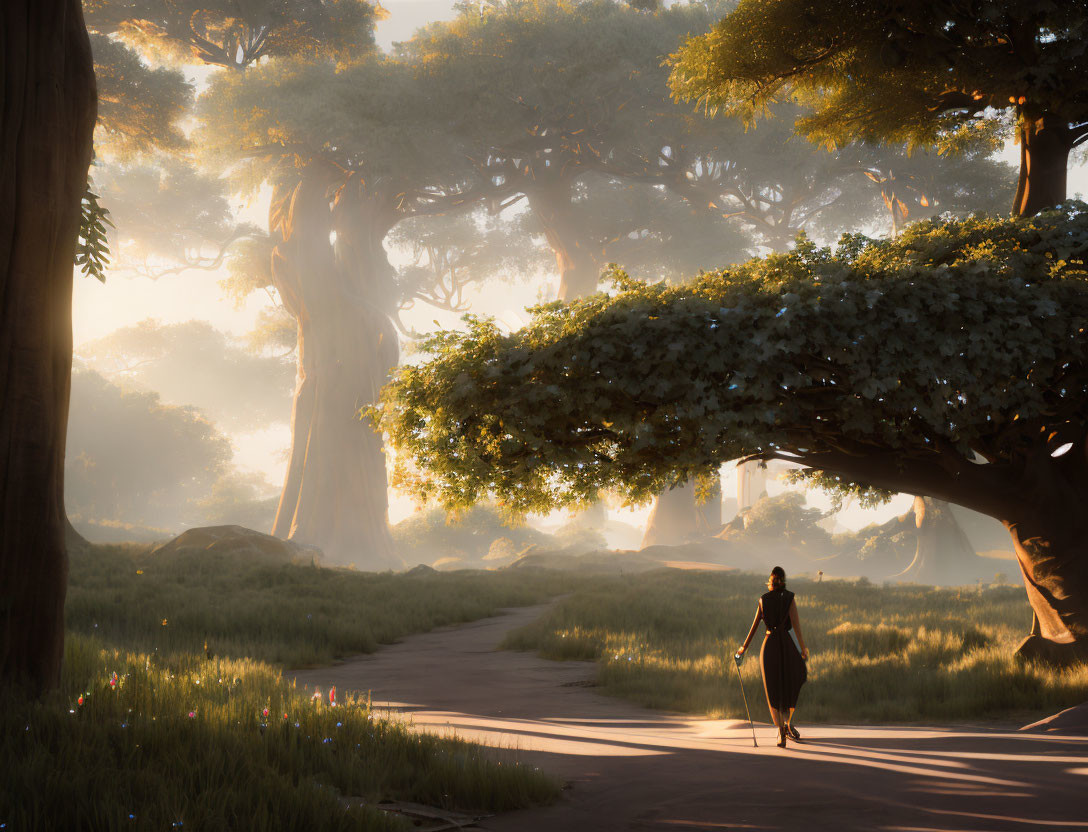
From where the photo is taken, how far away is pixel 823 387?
9945 millimetres

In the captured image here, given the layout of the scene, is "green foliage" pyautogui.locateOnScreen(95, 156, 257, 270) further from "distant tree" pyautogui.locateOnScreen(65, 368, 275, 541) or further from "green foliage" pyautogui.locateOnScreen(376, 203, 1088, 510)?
"green foliage" pyautogui.locateOnScreen(376, 203, 1088, 510)

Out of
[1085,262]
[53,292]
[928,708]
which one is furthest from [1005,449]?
[53,292]

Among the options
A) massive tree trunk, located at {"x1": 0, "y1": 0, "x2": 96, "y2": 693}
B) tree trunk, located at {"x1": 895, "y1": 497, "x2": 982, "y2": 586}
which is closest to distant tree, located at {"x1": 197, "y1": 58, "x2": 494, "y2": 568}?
tree trunk, located at {"x1": 895, "y1": 497, "x2": 982, "y2": 586}

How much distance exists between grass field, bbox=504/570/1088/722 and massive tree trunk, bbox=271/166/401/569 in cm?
2117

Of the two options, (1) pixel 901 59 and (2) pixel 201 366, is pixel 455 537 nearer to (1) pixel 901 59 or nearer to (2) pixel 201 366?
(2) pixel 201 366

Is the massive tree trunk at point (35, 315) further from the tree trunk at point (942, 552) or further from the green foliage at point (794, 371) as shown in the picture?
the tree trunk at point (942, 552)

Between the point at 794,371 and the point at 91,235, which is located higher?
the point at 91,235

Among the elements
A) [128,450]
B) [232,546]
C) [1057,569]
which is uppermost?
[128,450]

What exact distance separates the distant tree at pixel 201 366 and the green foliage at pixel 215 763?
5931 cm

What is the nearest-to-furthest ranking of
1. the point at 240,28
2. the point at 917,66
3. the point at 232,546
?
the point at 917,66 → the point at 232,546 → the point at 240,28

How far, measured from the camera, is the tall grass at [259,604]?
1349cm

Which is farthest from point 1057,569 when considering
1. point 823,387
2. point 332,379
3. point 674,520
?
point 332,379

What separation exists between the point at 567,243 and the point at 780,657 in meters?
38.9

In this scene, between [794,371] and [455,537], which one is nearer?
[794,371]
